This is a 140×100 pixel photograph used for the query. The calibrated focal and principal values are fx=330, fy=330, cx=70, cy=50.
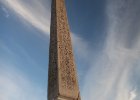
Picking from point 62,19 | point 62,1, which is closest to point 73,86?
point 62,19

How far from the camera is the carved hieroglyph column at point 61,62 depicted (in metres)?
9.71

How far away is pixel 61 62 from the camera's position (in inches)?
408

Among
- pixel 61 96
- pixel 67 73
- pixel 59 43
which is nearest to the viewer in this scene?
pixel 61 96

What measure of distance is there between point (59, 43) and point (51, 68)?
90 centimetres

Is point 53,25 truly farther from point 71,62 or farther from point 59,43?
point 71,62

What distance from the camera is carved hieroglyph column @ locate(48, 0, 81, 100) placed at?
9.71 metres

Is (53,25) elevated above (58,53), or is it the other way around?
(53,25)

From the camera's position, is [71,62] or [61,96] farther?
[71,62]

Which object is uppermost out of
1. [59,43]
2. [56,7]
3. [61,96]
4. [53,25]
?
[56,7]

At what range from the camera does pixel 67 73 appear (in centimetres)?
1025

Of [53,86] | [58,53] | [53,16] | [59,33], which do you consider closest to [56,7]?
[53,16]

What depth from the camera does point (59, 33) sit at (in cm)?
1125

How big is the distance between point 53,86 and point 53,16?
3027mm

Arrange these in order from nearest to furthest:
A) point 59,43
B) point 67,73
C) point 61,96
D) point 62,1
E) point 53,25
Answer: point 61,96 < point 67,73 < point 59,43 < point 53,25 < point 62,1
